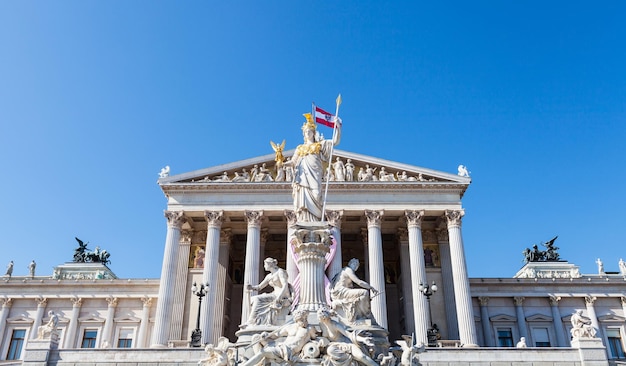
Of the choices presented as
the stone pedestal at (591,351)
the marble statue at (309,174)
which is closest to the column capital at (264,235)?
the stone pedestal at (591,351)

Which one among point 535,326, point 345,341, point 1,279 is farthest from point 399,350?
point 1,279

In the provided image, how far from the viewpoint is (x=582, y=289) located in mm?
50250

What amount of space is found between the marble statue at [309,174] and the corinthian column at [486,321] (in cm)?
3751

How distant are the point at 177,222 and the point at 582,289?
118 feet

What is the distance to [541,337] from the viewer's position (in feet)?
160

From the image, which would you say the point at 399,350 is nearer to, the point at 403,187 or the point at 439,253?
the point at 403,187

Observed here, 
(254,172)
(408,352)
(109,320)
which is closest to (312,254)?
(408,352)

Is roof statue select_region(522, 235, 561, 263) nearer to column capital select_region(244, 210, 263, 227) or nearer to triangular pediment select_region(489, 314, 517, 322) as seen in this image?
triangular pediment select_region(489, 314, 517, 322)

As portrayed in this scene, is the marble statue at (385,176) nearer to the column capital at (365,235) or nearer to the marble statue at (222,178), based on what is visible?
the column capital at (365,235)

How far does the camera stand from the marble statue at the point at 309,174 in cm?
1542

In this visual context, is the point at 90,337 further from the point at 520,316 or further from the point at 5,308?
the point at 520,316

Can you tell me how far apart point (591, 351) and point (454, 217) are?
2102 cm

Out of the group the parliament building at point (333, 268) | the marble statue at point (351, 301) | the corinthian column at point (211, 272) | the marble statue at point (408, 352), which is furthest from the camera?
the parliament building at point (333, 268)

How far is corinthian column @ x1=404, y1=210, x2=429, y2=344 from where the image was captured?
40.2 metres
